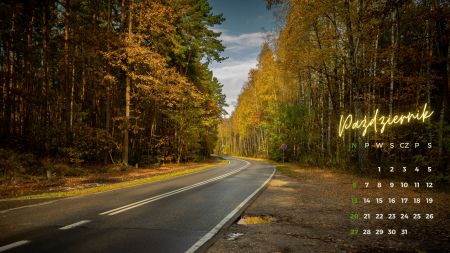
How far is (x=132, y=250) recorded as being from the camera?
212 inches

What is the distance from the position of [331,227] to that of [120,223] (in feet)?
17.0

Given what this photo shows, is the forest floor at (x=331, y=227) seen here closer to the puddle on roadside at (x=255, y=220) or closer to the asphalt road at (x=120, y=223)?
the puddle on roadside at (x=255, y=220)

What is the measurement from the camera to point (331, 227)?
720cm

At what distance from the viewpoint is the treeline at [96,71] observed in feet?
70.9

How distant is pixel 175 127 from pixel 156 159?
4.44 meters

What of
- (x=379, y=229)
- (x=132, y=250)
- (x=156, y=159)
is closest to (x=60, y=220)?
(x=132, y=250)

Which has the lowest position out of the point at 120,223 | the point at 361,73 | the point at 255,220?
the point at 255,220

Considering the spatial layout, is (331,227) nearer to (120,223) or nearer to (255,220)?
(255,220)

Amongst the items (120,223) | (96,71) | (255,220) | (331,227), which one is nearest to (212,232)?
(255,220)

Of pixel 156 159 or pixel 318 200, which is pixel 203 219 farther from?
pixel 156 159

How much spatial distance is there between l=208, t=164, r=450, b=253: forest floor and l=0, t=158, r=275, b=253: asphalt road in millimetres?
649

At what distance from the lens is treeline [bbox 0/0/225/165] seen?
2162 cm

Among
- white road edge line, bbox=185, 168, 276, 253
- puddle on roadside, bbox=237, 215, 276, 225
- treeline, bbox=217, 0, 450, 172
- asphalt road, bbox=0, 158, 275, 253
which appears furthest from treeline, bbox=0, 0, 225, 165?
puddle on roadside, bbox=237, 215, 276, 225

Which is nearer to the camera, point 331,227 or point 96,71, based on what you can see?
point 331,227
